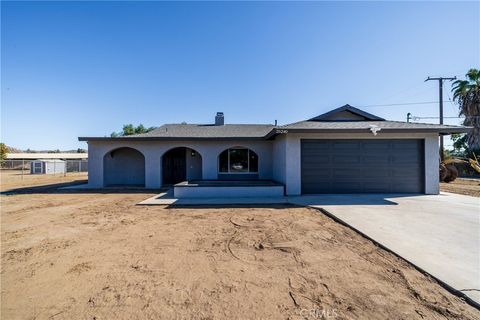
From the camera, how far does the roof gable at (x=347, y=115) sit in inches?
440

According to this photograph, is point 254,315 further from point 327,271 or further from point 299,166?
point 299,166

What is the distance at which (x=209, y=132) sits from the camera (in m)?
14.0

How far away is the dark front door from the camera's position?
571 inches

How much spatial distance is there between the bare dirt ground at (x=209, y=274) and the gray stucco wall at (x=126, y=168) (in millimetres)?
8340

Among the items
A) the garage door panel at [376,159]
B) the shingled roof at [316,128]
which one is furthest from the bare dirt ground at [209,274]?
the garage door panel at [376,159]

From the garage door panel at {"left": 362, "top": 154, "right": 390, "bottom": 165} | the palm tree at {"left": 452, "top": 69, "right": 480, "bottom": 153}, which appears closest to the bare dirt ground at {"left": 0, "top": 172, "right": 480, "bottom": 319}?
the garage door panel at {"left": 362, "top": 154, "right": 390, "bottom": 165}

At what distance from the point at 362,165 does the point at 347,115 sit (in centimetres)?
320

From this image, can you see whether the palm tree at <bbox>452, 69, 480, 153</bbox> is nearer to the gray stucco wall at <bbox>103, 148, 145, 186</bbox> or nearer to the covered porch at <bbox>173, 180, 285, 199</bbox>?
the covered porch at <bbox>173, 180, 285, 199</bbox>

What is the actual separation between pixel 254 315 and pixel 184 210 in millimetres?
5312

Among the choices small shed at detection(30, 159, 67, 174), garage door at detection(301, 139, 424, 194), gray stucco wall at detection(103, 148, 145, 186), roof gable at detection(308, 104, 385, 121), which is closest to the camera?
garage door at detection(301, 139, 424, 194)

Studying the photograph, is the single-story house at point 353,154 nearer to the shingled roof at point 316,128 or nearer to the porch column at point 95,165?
the shingled roof at point 316,128

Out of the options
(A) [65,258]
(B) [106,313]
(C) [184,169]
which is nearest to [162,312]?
(B) [106,313]

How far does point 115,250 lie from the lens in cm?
421

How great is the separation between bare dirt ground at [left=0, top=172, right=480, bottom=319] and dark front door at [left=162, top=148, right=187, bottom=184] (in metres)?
8.61
